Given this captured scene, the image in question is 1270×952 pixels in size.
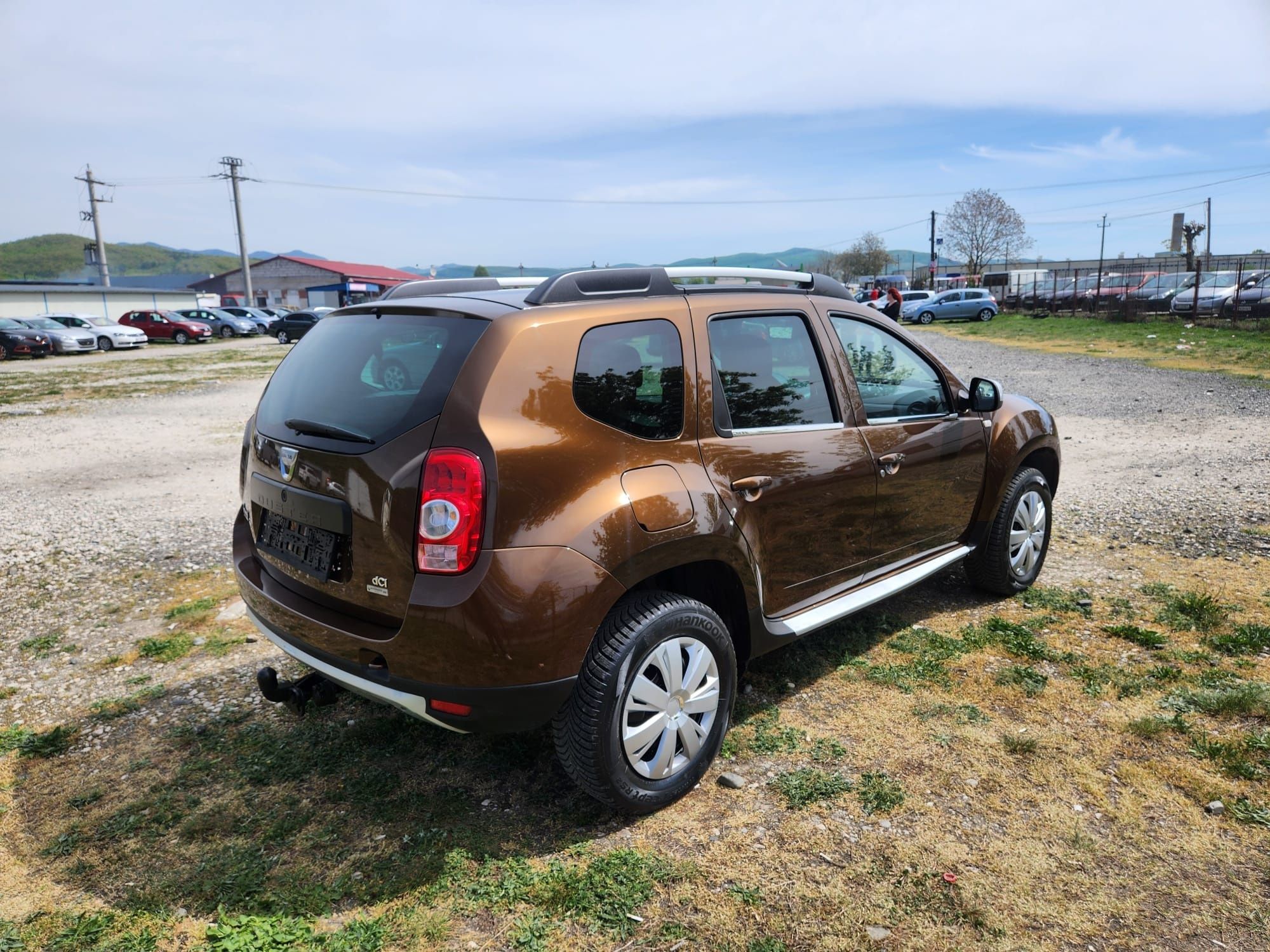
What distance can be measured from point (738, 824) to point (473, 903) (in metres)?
0.95

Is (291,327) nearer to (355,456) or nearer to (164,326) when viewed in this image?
(164,326)

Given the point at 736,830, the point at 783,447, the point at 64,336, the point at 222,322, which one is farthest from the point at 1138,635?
the point at 222,322

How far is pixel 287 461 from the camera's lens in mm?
3027

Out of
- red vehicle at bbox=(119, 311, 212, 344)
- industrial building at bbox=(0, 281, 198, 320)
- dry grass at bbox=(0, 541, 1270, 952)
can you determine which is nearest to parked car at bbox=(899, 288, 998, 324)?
red vehicle at bbox=(119, 311, 212, 344)

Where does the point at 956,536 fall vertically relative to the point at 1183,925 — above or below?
above

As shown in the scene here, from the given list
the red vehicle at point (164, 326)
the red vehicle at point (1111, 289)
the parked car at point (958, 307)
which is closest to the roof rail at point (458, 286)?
the red vehicle at point (1111, 289)

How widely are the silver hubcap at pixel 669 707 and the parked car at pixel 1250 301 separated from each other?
26.2m

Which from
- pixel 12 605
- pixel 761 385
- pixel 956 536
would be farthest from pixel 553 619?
pixel 12 605

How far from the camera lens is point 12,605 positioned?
524cm

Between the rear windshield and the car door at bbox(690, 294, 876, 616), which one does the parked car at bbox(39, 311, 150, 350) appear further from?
the car door at bbox(690, 294, 876, 616)

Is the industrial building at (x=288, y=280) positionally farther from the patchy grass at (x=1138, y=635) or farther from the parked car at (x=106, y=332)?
→ the patchy grass at (x=1138, y=635)

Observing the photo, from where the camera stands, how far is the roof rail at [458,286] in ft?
11.5

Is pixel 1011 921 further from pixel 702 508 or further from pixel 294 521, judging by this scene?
pixel 294 521

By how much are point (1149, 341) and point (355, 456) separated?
82.4 ft
